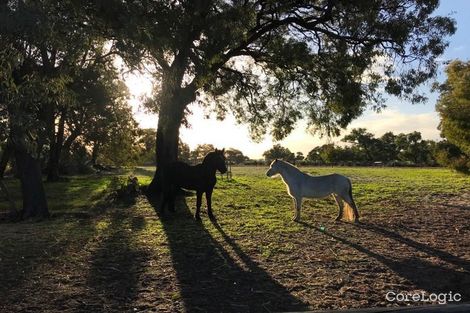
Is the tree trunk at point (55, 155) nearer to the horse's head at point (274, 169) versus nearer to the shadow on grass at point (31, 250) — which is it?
the shadow on grass at point (31, 250)

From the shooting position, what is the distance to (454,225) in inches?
420

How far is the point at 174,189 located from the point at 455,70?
2313 centimetres

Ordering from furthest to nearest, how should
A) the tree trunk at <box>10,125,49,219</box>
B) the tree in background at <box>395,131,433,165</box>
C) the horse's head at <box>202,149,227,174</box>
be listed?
the tree in background at <box>395,131,433,165</box>, the tree trunk at <box>10,125,49,219</box>, the horse's head at <box>202,149,227,174</box>

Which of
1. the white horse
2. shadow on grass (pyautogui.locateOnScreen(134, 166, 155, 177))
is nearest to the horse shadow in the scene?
the white horse

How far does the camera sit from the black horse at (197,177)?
1163 centimetres

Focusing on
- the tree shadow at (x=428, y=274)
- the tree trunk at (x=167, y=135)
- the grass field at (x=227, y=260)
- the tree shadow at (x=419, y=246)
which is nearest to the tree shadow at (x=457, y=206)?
the grass field at (x=227, y=260)

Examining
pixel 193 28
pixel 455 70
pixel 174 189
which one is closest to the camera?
pixel 193 28

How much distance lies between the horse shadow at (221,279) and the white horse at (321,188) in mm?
2732

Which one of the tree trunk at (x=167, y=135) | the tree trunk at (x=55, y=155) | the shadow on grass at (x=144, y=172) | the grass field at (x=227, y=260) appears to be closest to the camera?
the grass field at (x=227, y=260)

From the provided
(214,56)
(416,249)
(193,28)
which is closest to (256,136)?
(214,56)

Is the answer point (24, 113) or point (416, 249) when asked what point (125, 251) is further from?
point (416, 249)

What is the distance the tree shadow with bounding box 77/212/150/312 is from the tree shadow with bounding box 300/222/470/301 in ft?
11.6

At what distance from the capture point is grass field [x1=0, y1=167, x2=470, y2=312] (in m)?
5.52

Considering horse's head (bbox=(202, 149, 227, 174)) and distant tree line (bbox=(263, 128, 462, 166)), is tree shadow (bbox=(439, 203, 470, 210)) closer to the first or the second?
horse's head (bbox=(202, 149, 227, 174))
